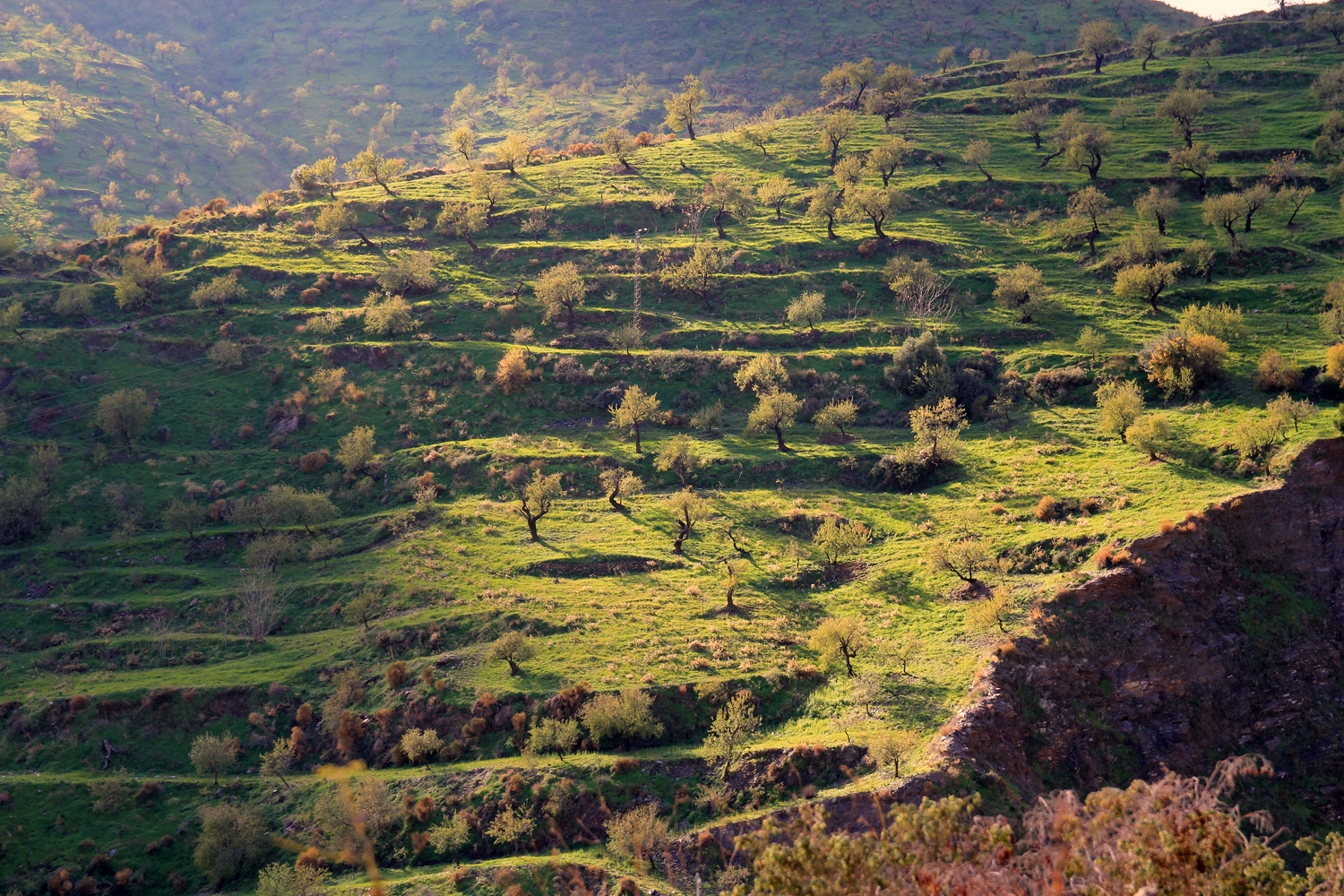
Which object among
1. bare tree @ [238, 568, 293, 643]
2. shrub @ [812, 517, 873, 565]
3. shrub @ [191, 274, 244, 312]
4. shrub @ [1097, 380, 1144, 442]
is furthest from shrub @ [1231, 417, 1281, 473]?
shrub @ [191, 274, 244, 312]

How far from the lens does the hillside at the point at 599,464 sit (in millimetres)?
42125

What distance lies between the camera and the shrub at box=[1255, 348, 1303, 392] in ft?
188

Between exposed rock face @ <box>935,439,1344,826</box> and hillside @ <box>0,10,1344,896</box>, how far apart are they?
155cm

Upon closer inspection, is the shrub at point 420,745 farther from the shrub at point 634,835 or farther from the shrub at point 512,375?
the shrub at point 512,375

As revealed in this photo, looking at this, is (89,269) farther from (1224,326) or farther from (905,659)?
(1224,326)

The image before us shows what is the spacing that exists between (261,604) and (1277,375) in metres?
78.2

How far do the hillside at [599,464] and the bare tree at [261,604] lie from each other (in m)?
0.29

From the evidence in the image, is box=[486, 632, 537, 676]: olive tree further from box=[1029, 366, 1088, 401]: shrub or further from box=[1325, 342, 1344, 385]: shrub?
box=[1325, 342, 1344, 385]: shrub

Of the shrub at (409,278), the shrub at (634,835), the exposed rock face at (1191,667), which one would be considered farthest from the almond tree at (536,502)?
the shrub at (409,278)

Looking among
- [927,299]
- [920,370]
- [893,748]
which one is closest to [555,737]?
[893,748]

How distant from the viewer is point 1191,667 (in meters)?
42.2

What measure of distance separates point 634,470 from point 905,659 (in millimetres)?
32180

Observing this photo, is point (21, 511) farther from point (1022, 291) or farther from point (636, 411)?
point (1022, 291)

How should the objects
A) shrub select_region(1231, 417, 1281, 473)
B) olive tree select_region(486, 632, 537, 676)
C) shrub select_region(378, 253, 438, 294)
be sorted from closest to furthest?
olive tree select_region(486, 632, 537, 676) → shrub select_region(1231, 417, 1281, 473) → shrub select_region(378, 253, 438, 294)
